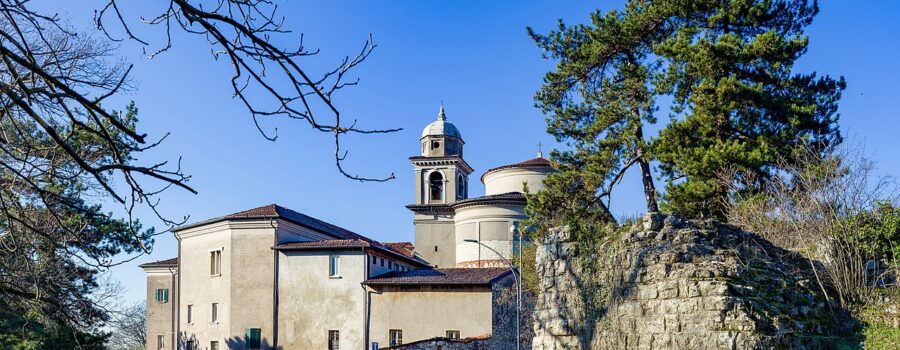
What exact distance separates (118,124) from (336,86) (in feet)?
2.82

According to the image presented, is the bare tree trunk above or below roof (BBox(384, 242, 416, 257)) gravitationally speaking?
above

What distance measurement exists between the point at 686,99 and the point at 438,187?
33.1 meters

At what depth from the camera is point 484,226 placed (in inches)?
1831

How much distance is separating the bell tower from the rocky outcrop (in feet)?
125

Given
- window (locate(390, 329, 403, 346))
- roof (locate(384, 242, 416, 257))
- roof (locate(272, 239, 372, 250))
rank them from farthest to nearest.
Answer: roof (locate(384, 242, 416, 257))
roof (locate(272, 239, 372, 250))
window (locate(390, 329, 403, 346))

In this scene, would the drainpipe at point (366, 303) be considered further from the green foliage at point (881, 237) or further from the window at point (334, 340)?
the green foliage at point (881, 237)

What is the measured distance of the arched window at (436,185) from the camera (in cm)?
5338

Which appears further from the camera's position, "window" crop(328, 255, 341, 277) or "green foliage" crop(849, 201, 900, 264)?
"window" crop(328, 255, 341, 277)

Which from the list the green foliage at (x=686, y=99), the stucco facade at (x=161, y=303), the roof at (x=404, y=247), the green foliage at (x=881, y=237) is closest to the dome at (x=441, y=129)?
the roof at (x=404, y=247)

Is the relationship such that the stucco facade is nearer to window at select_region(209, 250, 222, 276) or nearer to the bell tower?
window at select_region(209, 250, 222, 276)

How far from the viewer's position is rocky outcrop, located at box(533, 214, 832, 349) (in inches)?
393

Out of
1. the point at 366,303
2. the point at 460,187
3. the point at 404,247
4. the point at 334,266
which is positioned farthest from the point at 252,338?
the point at 460,187

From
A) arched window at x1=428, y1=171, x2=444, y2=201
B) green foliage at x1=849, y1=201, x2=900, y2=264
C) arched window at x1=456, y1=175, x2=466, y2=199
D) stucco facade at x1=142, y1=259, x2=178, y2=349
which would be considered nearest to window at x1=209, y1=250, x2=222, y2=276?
stucco facade at x1=142, y1=259, x2=178, y2=349

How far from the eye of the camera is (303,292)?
34.7 metres
